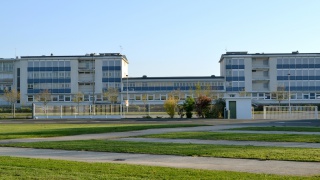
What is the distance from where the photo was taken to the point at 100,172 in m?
10.9

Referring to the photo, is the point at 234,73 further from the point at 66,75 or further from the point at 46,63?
the point at 46,63

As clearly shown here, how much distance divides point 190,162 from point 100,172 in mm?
3282

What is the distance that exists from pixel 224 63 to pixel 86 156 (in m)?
82.2

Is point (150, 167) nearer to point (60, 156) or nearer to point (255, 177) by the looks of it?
point (255, 177)

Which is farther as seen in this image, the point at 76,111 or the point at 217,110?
the point at 76,111

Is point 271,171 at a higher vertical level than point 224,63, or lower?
lower

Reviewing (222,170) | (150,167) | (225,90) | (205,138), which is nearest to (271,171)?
(222,170)

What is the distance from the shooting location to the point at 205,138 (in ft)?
70.5

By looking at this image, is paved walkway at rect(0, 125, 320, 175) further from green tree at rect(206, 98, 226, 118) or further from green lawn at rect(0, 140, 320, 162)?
green tree at rect(206, 98, 226, 118)

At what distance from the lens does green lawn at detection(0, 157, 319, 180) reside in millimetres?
10125

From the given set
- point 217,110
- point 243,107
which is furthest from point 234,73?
point 243,107

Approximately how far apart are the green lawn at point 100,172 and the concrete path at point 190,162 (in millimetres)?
933

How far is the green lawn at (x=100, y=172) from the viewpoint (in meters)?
10.1

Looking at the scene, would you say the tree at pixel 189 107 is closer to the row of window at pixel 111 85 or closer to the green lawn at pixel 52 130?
the green lawn at pixel 52 130
